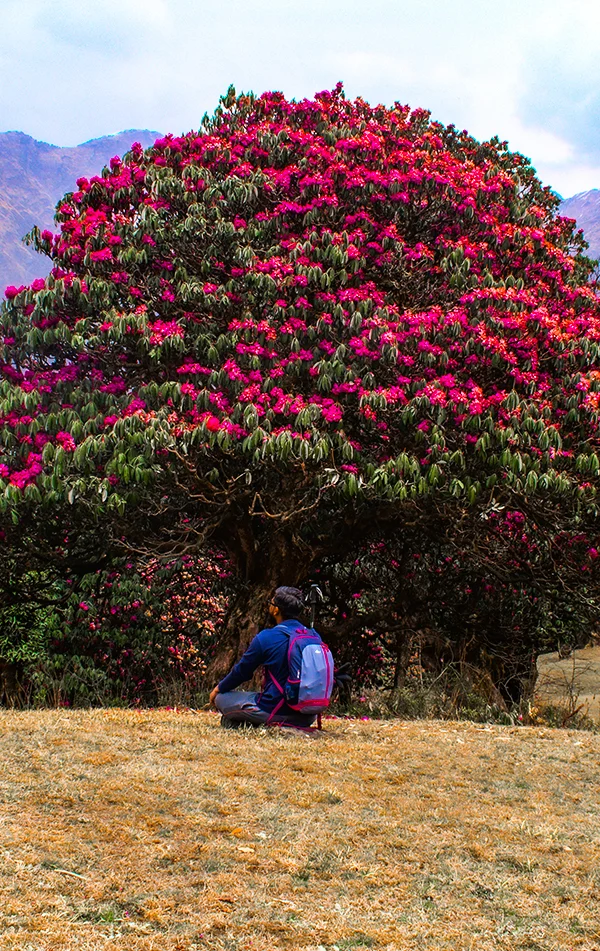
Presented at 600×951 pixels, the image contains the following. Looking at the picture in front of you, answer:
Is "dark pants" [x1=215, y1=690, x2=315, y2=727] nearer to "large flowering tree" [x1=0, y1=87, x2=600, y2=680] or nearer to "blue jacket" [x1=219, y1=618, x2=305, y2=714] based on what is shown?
"blue jacket" [x1=219, y1=618, x2=305, y2=714]

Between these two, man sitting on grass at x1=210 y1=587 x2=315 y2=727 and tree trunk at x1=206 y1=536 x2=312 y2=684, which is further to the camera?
tree trunk at x1=206 y1=536 x2=312 y2=684

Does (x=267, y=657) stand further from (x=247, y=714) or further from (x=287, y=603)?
(x=247, y=714)

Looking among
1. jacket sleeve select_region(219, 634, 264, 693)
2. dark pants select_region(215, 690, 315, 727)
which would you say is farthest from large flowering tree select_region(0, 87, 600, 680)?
dark pants select_region(215, 690, 315, 727)

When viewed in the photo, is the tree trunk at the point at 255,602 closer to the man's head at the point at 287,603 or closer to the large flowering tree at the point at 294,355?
the large flowering tree at the point at 294,355

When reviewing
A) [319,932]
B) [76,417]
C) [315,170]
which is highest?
[315,170]

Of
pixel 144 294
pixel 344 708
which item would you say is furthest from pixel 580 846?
pixel 144 294

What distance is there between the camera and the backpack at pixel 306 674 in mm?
7359

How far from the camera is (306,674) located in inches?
291

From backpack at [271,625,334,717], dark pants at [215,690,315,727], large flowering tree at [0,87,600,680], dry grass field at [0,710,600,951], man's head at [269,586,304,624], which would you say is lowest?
dry grass field at [0,710,600,951]

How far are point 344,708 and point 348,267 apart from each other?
17.7ft

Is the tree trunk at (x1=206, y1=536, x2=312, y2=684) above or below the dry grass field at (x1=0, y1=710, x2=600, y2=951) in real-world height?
above

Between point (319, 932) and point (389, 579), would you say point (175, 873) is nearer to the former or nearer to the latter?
point (319, 932)

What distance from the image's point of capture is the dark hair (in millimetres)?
7641

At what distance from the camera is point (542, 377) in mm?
10039
